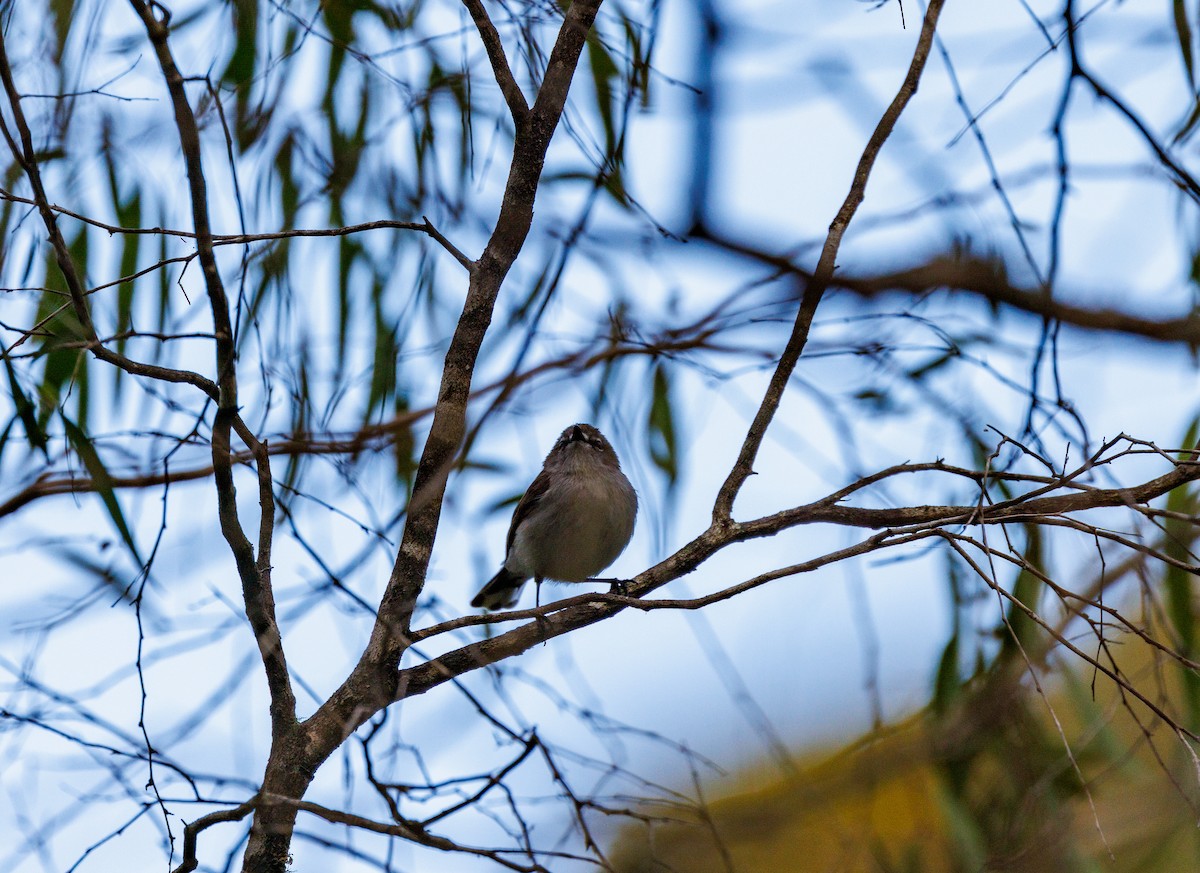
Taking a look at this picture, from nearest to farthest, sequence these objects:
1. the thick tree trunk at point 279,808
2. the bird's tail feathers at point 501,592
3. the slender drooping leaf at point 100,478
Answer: the thick tree trunk at point 279,808, the slender drooping leaf at point 100,478, the bird's tail feathers at point 501,592

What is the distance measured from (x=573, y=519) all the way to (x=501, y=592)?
701 millimetres

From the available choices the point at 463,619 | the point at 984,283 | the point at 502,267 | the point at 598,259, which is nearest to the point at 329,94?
the point at 502,267

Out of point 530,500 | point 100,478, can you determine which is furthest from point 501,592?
point 100,478

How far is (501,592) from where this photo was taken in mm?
4672

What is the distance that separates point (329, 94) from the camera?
2998 millimetres

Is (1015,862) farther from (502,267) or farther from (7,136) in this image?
(7,136)

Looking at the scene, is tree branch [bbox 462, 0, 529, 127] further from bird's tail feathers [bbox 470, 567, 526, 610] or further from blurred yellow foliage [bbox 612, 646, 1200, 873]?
bird's tail feathers [bbox 470, 567, 526, 610]

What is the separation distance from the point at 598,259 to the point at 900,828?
5.97 ft

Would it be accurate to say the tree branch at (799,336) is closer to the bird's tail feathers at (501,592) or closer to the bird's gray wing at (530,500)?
the bird's gray wing at (530,500)

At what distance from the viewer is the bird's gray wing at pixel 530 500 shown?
4.35 m

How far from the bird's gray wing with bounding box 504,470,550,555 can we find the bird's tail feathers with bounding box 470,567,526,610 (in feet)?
0.56

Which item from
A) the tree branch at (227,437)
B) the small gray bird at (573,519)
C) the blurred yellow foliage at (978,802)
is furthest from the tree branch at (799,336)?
the small gray bird at (573,519)

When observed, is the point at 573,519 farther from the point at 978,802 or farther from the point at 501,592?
the point at 978,802

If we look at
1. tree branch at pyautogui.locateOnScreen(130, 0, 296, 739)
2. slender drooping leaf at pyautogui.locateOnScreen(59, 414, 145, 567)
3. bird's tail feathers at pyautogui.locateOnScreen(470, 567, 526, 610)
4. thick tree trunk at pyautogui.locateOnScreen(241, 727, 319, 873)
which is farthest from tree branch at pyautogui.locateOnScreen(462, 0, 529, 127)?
bird's tail feathers at pyautogui.locateOnScreen(470, 567, 526, 610)
